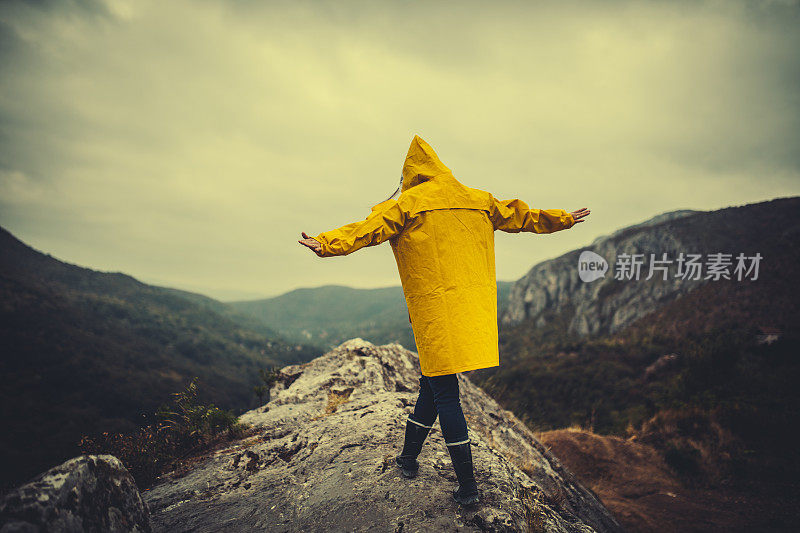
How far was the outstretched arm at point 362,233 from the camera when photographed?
2.39 m

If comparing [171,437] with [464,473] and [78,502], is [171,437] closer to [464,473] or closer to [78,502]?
Result: [78,502]

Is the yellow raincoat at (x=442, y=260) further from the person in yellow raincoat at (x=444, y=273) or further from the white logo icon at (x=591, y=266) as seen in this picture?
the white logo icon at (x=591, y=266)

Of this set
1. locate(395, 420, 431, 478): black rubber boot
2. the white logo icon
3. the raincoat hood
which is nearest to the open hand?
the raincoat hood

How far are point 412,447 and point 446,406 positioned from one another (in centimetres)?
67

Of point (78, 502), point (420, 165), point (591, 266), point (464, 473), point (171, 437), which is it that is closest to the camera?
point (78, 502)

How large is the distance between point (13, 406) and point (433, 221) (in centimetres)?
7455

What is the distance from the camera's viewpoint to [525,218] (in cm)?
309

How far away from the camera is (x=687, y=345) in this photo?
24766 millimetres

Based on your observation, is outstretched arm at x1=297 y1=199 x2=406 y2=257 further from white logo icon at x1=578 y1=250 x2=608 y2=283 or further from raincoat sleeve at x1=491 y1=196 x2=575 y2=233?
white logo icon at x1=578 y1=250 x2=608 y2=283

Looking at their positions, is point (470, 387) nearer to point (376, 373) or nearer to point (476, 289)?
point (376, 373)

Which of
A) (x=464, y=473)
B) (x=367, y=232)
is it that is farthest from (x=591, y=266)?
(x=367, y=232)

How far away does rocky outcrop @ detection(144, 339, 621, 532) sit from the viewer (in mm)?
2510

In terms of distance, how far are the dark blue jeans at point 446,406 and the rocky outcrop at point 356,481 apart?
58 centimetres

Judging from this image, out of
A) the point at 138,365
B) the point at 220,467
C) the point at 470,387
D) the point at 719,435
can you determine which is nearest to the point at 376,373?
the point at 470,387
